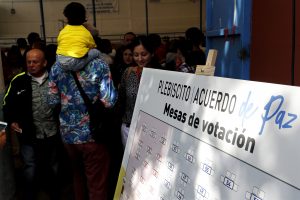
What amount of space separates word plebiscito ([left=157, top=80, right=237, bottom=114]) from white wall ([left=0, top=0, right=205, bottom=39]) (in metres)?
13.9

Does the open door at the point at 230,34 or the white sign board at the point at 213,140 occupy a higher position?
the open door at the point at 230,34

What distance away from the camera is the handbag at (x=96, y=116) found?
2.82 meters

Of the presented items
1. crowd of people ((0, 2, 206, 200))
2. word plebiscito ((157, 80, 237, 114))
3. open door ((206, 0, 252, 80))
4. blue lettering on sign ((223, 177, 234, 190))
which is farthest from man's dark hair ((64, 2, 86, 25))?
blue lettering on sign ((223, 177, 234, 190))

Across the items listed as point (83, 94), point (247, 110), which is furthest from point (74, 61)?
point (247, 110)

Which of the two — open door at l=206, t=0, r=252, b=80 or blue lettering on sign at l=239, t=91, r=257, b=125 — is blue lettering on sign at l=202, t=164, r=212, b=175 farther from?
open door at l=206, t=0, r=252, b=80

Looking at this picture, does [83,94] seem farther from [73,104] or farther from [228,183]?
[228,183]

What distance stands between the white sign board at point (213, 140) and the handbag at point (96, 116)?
2.85ft

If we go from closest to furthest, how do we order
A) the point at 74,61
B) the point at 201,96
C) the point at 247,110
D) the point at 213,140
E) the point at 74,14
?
1. the point at 247,110
2. the point at 213,140
3. the point at 201,96
4. the point at 74,61
5. the point at 74,14

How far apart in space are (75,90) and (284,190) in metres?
2.07

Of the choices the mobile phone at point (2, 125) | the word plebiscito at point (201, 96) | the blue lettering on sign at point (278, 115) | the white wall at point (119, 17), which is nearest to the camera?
the blue lettering on sign at point (278, 115)

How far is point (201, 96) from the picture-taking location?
1.46 m

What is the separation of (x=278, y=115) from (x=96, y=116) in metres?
2.00

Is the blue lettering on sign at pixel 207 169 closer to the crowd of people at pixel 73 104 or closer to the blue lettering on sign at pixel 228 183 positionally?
the blue lettering on sign at pixel 228 183

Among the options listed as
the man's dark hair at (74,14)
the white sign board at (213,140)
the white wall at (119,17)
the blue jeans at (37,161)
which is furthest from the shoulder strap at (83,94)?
the white wall at (119,17)
